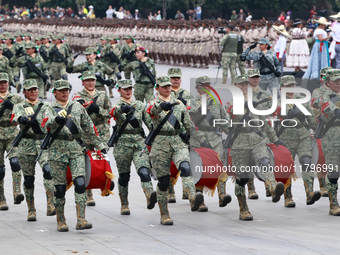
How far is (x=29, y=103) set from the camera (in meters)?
10.5

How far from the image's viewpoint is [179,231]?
376 inches

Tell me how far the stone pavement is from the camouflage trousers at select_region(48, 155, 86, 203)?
488 mm

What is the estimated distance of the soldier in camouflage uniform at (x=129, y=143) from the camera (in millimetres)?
10250

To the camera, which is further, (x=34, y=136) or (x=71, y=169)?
(x=34, y=136)

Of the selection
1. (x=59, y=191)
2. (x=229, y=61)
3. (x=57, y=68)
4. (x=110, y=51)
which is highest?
(x=110, y=51)

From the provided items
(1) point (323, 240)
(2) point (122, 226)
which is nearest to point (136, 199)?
(2) point (122, 226)

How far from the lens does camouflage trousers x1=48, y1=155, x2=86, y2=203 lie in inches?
371

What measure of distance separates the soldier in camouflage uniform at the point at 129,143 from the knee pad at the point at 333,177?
2.49 meters

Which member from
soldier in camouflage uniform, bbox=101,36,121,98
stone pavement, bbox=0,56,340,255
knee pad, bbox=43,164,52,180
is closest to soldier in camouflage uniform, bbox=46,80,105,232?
stone pavement, bbox=0,56,340,255

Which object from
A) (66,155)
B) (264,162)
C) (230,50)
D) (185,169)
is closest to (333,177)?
(264,162)

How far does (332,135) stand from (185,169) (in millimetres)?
2305

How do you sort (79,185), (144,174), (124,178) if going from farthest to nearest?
(124,178)
(144,174)
(79,185)

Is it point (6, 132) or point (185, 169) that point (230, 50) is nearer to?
point (6, 132)

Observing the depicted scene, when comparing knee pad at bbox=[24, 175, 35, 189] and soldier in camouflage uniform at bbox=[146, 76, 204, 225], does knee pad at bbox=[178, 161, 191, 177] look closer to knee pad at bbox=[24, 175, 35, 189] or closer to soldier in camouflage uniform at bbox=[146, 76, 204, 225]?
soldier in camouflage uniform at bbox=[146, 76, 204, 225]
